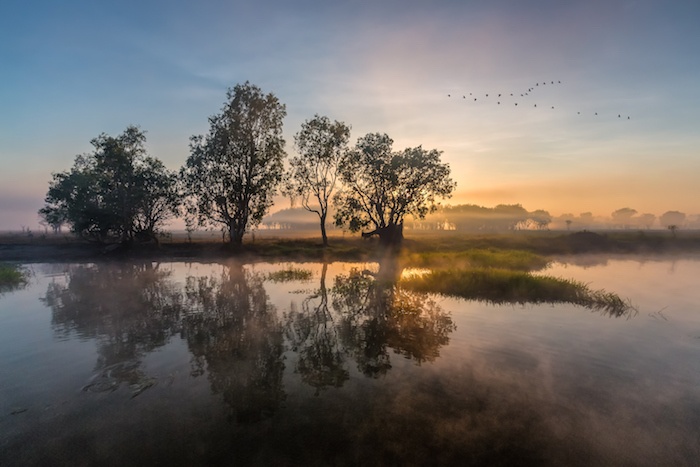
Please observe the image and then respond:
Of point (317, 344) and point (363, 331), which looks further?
point (363, 331)

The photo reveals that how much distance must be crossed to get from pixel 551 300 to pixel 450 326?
8764mm

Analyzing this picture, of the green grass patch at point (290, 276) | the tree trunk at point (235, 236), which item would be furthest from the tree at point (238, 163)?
the green grass patch at point (290, 276)

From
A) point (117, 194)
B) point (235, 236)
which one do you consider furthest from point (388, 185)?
point (117, 194)

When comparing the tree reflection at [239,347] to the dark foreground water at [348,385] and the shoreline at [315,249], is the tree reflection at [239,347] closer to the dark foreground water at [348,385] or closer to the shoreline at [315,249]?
the dark foreground water at [348,385]

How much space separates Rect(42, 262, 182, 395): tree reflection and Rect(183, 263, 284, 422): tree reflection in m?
1.19

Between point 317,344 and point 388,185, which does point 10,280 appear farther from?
point 388,185

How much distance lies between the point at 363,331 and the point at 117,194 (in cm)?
5669

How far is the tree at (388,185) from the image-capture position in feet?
193

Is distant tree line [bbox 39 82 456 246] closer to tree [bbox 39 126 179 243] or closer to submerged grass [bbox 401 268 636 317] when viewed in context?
tree [bbox 39 126 179 243]

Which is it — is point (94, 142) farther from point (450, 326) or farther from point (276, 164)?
point (450, 326)

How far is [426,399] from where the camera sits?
8.55 m

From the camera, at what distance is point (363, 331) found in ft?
46.2

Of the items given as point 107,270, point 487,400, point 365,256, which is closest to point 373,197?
point 365,256

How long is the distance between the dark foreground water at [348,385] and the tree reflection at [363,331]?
0.09 metres
